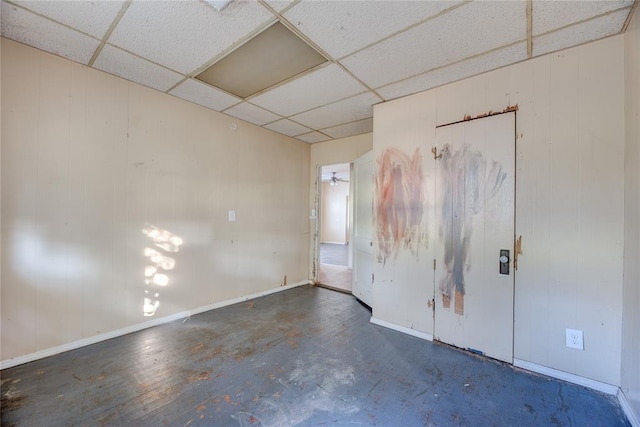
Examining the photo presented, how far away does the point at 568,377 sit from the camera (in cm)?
204

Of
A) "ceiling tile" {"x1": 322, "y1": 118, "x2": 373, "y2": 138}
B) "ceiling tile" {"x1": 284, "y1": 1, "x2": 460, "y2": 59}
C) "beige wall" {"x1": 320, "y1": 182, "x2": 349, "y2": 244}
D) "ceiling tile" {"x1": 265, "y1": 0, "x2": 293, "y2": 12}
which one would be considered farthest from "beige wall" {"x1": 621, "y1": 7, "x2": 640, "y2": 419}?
"beige wall" {"x1": 320, "y1": 182, "x2": 349, "y2": 244}

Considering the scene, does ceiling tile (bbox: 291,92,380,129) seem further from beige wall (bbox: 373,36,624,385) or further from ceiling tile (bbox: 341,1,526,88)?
beige wall (bbox: 373,36,624,385)

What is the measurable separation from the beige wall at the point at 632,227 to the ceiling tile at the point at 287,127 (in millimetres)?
3282

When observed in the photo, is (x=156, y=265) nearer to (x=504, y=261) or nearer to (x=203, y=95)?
(x=203, y=95)

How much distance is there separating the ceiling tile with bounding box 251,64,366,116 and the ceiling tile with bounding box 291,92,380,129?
13cm

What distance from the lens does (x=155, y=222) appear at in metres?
2.96

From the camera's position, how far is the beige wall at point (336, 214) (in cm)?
1208

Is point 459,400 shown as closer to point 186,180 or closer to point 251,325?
point 251,325

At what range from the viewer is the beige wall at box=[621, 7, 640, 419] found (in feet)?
5.40

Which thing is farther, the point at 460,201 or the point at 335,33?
the point at 460,201

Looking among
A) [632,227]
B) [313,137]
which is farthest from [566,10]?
[313,137]

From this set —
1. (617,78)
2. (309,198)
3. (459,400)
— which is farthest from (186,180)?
(617,78)

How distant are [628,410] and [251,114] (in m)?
4.40

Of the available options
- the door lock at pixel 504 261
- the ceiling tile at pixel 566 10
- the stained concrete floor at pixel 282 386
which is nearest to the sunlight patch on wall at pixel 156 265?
the stained concrete floor at pixel 282 386
